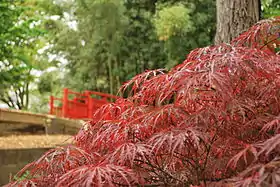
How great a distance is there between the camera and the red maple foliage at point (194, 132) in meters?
1.29

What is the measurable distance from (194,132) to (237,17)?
6.65ft

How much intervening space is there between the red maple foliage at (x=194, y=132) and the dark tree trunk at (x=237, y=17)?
59.9 inches

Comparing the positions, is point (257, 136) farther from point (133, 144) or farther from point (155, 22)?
point (155, 22)

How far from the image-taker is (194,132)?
130 cm

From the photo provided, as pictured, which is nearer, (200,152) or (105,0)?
(200,152)

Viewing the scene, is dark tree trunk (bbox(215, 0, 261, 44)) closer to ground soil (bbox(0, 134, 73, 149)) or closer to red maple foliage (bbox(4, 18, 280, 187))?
red maple foliage (bbox(4, 18, 280, 187))

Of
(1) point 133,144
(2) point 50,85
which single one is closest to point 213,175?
(1) point 133,144

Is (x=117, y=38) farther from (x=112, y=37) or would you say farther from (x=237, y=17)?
(x=237, y=17)

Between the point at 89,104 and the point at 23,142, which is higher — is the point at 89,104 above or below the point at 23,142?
above

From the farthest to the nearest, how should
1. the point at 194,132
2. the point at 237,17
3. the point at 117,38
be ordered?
the point at 117,38 < the point at 237,17 < the point at 194,132

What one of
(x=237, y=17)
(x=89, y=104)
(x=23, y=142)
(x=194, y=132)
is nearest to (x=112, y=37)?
(x=89, y=104)

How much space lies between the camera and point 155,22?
12.0m

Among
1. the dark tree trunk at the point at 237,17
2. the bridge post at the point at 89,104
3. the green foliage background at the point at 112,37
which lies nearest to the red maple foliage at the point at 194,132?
the dark tree trunk at the point at 237,17

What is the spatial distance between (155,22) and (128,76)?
2.19 metres
